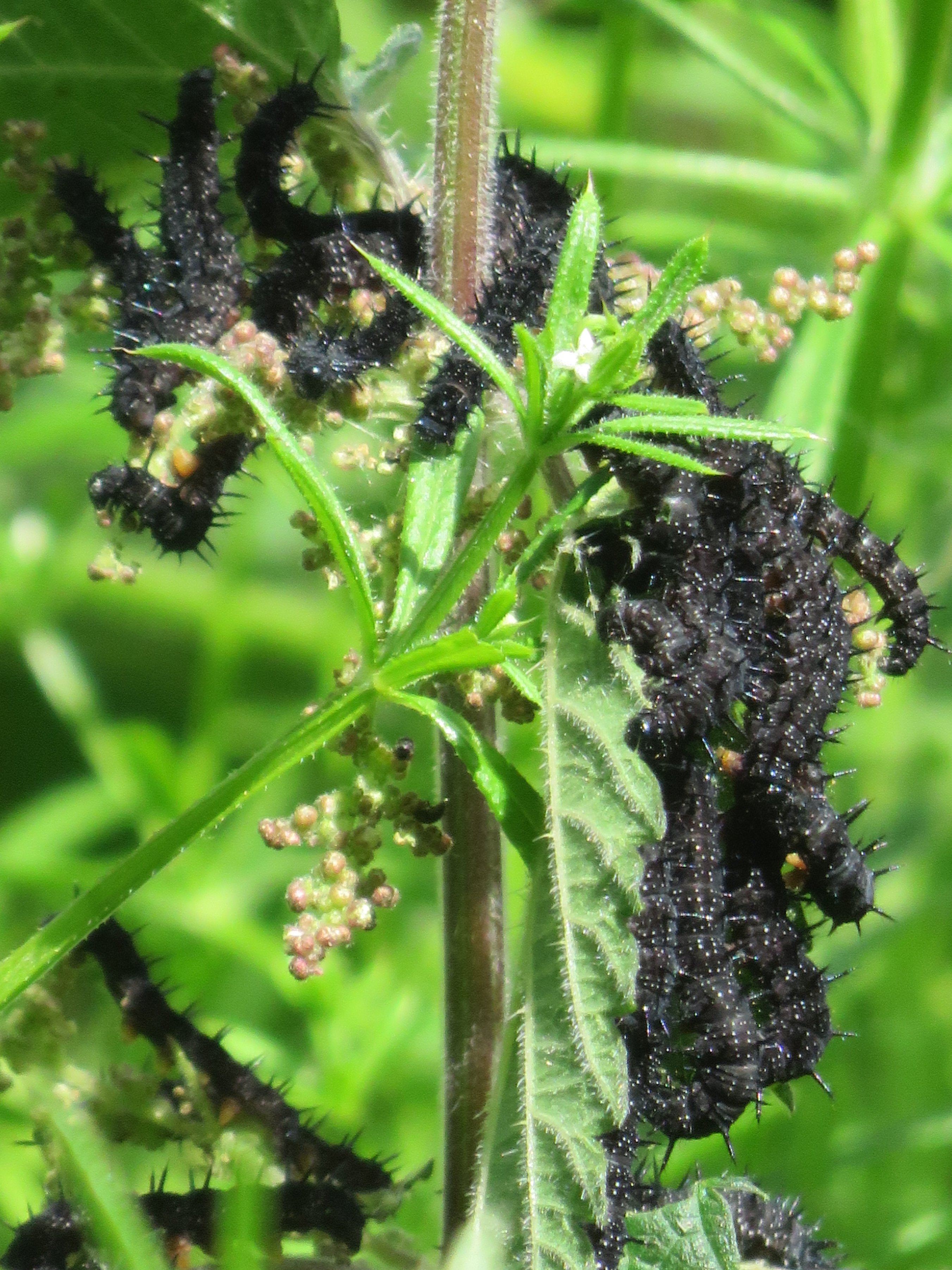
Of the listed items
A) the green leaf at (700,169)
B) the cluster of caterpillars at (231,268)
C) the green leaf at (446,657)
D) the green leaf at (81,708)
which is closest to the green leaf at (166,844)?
the green leaf at (446,657)

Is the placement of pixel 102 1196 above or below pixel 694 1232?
below

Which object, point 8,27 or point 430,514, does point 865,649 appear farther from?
point 8,27

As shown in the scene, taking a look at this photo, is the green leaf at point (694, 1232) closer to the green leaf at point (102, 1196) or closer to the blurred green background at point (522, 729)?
the green leaf at point (102, 1196)

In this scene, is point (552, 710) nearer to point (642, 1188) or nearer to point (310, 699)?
point (642, 1188)

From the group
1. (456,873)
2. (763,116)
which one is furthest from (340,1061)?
(763,116)

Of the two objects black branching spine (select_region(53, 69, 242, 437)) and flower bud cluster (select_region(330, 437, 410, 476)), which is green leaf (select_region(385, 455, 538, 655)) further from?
black branching spine (select_region(53, 69, 242, 437))

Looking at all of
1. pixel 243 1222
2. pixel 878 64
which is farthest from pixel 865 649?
pixel 878 64
